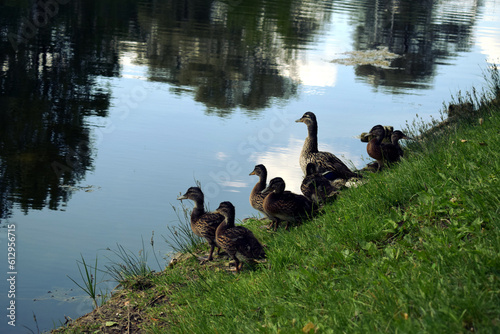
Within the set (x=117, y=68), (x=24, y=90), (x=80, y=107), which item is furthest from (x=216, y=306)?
(x=117, y=68)

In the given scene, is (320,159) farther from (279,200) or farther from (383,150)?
(279,200)

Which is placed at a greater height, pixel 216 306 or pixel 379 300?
pixel 379 300

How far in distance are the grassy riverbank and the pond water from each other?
1765 mm

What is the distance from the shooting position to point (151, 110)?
16.8m

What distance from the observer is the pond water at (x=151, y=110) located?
956 centimetres

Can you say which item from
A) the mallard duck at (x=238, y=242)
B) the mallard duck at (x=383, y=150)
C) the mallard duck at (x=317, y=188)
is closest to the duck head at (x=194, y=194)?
the mallard duck at (x=238, y=242)

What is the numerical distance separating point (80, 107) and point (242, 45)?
13.9 meters

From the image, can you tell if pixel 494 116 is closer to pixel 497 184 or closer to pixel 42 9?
pixel 497 184

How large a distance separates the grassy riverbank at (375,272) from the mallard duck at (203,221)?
39 cm

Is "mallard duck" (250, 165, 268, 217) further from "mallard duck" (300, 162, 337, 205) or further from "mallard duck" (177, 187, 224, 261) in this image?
"mallard duck" (177, 187, 224, 261)

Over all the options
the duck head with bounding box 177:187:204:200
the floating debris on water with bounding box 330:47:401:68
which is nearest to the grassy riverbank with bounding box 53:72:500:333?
→ the duck head with bounding box 177:187:204:200

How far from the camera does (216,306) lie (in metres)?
Result: 6.19

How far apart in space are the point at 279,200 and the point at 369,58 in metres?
20.6

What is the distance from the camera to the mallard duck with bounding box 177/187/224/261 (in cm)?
818
